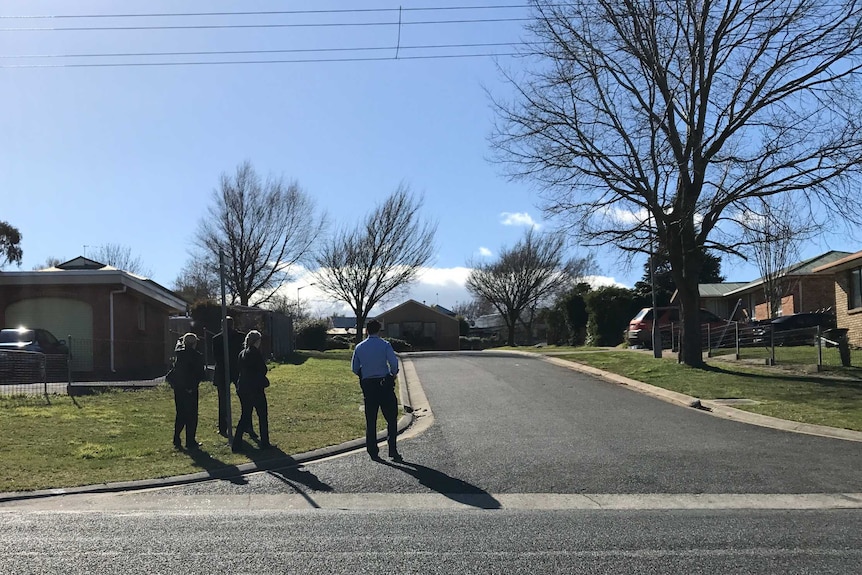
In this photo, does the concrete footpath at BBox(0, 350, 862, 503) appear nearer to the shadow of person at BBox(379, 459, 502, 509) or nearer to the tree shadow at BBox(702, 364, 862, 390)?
the shadow of person at BBox(379, 459, 502, 509)

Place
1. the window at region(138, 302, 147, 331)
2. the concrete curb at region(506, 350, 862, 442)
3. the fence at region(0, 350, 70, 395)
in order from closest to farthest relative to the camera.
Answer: the concrete curb at region(506, 350, 862, 442) < the fence at region(0, 350, 70, 395) < the window at region(138, 302, 147, 331)

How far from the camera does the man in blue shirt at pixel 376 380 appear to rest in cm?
1014

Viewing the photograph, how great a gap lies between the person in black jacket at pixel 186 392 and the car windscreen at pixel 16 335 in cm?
1283

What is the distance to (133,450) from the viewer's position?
10508mm

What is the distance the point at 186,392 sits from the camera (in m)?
10.8

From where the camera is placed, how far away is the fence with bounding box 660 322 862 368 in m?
20.0

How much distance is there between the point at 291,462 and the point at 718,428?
6.74 m

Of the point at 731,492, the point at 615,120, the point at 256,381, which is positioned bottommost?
the point at 731,492

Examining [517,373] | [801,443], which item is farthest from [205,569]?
[517,373]

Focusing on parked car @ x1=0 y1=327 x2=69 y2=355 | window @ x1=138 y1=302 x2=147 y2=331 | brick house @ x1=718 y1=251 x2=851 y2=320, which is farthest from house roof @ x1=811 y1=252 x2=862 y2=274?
window @ x1=138 y1=302 x2=147 y2=331

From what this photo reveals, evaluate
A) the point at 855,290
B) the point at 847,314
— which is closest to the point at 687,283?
the point at 855,290

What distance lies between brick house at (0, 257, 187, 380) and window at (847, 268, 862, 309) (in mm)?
21989

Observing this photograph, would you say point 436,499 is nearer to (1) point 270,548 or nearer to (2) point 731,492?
(1) point 270,548

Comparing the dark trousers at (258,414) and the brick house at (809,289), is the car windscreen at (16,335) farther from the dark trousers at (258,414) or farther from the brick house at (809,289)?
the brick house at (809,289)
